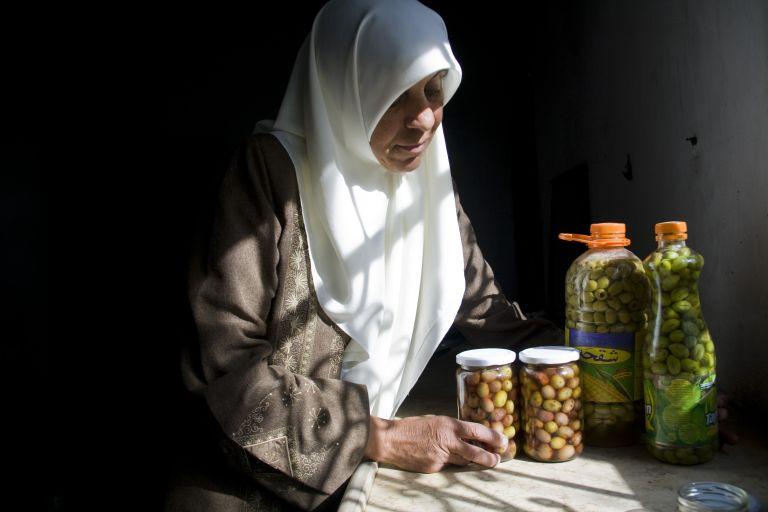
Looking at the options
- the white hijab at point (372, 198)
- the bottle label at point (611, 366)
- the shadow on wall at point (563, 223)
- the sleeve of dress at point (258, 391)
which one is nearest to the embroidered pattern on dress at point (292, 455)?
the sleeve of dress at point (258, 391)

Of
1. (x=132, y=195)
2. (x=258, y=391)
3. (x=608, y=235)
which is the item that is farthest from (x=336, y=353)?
(x=132, y=195)

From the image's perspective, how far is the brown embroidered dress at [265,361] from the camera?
3.69 feet

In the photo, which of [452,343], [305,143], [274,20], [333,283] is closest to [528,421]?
[333,283]

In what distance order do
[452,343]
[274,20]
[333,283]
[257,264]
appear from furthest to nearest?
1. [274,20]
2. [452,343]
3. [333,283]
4. [257,264]

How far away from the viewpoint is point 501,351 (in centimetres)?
110

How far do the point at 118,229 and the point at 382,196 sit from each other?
2586 mm

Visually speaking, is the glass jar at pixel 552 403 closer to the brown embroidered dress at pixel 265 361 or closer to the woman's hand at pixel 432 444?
the woman's hand at pixel 432 444

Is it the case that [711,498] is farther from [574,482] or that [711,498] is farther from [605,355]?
[605,355]

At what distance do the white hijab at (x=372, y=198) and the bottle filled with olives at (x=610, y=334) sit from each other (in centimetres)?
35

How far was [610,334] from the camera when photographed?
1100 mm

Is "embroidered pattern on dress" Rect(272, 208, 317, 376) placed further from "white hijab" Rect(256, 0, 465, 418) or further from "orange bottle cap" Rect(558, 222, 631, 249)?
"orange bottle cap" Rect(558, 222, 631, 249)

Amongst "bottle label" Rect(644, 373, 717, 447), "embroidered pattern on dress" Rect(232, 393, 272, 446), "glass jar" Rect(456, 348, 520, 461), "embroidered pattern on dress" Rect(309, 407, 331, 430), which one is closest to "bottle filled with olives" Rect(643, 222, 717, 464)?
"bottle label" Rect(644, 373, 717, 447)

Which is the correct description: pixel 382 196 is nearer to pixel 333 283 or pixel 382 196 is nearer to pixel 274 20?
pixel 333 283

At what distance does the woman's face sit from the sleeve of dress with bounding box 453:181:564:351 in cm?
39
